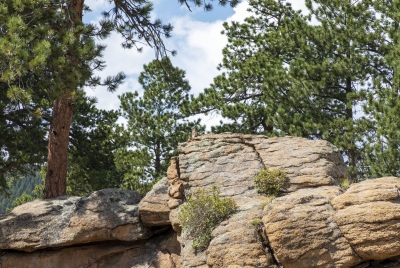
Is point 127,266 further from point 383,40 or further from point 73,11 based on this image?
point 383,40

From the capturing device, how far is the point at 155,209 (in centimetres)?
1091

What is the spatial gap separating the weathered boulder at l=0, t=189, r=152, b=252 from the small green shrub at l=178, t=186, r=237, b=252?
8.43ft

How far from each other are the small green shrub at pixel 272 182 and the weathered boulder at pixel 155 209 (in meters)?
2.59

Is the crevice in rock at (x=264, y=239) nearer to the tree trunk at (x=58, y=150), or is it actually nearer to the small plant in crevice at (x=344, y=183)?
the small plant in crevice at (x=344, y=183)

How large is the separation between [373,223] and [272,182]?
2641 mm

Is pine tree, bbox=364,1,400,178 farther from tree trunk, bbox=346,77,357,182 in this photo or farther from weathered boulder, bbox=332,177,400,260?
weathered boulder, bbox=332,177,400,260

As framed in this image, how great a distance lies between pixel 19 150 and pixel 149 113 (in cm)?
843

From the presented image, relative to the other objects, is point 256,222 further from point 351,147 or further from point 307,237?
point 351,147

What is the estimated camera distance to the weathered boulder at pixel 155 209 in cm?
1091

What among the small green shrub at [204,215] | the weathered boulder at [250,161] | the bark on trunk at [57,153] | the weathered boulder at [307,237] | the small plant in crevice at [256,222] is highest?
the bark on trunk at [57,153]

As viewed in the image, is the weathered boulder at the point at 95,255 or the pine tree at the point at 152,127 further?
the pine tree at the point at 152,127

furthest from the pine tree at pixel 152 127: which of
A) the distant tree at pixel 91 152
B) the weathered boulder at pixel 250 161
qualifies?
the weathered boulder at pixel 250 161

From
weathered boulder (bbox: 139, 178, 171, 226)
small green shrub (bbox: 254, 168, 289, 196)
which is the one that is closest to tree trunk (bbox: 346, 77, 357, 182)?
small green shrub (bbox: 254, 168, 289, 196)

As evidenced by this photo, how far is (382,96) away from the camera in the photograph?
14531mm
